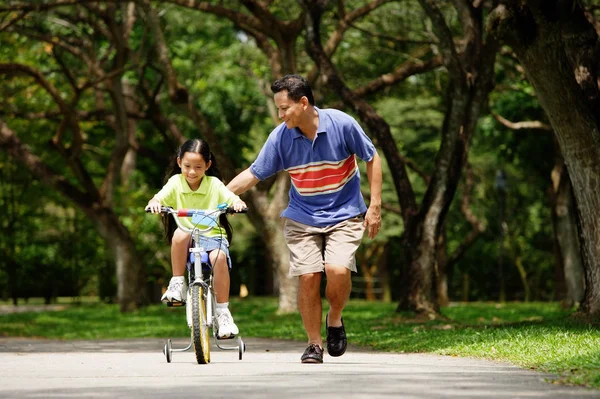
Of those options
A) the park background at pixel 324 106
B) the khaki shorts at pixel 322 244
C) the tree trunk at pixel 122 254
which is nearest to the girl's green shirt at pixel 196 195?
the khaki shorts at pixel 322 244

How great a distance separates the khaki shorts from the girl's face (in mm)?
798

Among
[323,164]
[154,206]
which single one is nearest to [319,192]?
[323,164]

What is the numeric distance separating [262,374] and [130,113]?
1943cm

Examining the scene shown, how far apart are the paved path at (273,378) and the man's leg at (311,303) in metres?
0.30

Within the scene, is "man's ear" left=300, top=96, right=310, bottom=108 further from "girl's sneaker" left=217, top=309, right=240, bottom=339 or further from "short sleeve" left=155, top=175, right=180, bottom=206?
"girl's sneaker" left=217, top=309, right=240, bottom=339

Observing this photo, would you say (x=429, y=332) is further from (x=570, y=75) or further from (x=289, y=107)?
(x=289, y=107)

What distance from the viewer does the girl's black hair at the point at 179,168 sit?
29.6 ft

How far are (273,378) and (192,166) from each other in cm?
228

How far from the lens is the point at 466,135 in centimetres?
1688

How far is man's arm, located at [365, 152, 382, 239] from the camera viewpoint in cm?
862

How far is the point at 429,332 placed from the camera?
43.4 feet

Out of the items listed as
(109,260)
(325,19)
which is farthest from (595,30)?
(109,260)

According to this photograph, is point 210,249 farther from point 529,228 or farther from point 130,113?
point 529,228

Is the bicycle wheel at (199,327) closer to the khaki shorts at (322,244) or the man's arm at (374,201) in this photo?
the khaki shorts at (322,244)
